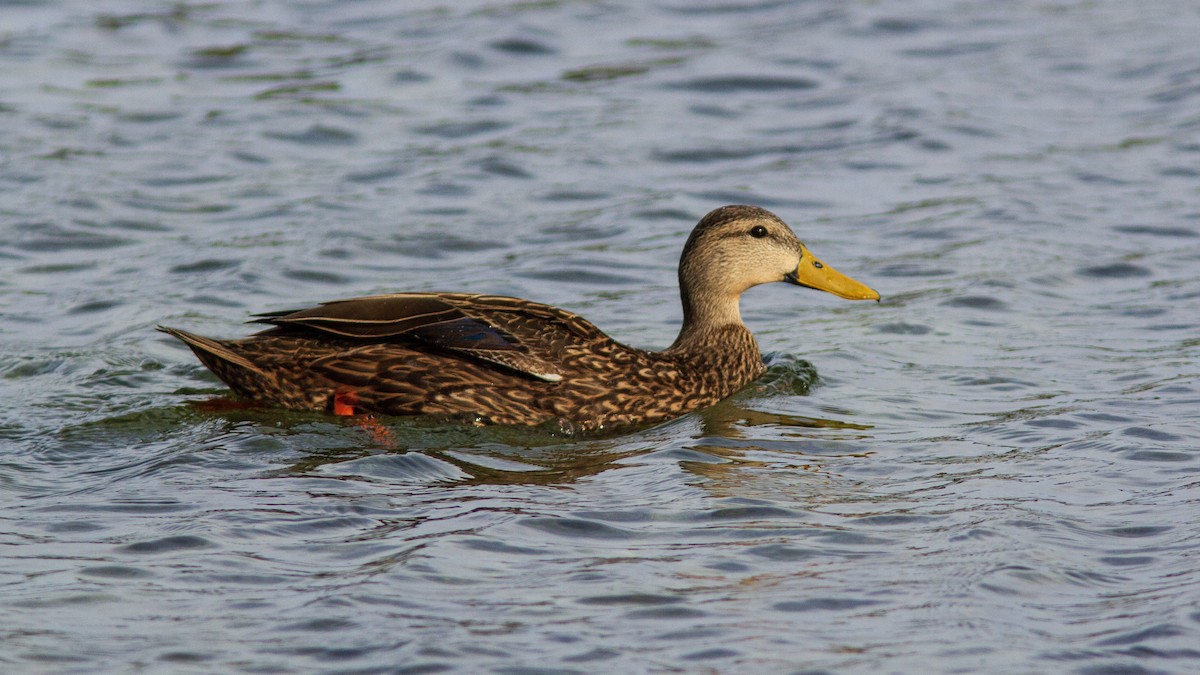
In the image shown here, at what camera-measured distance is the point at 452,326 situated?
873 centimetres

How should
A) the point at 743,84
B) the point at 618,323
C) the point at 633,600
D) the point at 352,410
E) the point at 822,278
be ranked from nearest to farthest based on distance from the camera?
1. the point at 633,600
2. the point at 352,410
3. the point at 822,278
4. the point at 618,323
5. the point at 743,84

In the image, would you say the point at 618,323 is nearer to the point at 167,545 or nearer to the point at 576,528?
the point at 576,528

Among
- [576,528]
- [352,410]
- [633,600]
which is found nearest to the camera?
[633,600]

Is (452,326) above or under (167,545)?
above

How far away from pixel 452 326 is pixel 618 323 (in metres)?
2.43

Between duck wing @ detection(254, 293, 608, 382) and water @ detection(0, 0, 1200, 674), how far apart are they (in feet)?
1.48

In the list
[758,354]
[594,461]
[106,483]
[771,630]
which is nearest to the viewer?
[771,630]

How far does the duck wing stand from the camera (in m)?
8.66

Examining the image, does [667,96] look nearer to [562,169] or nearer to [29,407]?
[562,169]

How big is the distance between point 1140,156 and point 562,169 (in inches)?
203

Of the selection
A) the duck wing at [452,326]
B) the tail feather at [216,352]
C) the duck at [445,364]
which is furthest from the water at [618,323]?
the duck wing at [452,326]

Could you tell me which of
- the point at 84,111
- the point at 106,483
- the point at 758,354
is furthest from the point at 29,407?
the point at 84,111

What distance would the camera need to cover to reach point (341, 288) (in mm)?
11406

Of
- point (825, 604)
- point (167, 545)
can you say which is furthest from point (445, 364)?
point (825, 604)
